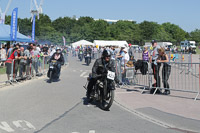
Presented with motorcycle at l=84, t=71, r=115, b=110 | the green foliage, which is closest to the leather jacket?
motorcycle at l=84, t=71, r=115, b=110

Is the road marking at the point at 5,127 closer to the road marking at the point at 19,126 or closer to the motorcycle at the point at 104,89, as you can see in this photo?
the road marking at the point at 19,126

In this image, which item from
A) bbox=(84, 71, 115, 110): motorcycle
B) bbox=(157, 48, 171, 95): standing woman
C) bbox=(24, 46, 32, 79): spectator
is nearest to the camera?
bbox=(84, 71, 115, 110): motorcycle

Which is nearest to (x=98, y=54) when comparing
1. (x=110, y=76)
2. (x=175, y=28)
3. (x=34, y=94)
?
(x=34, y=94)

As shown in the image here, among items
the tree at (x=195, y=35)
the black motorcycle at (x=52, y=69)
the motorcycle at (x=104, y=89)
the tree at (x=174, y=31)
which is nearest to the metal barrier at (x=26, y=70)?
the black motorcycle at (x=52, y=69)

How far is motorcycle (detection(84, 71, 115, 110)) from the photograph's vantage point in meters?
7.52

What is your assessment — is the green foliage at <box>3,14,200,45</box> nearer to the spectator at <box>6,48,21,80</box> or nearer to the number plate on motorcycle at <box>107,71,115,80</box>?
the spectator at <box>6,48,21,80</box>

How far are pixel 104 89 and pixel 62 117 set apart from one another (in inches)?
59.8

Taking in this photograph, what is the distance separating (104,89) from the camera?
24.9 feet

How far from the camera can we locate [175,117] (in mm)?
6918

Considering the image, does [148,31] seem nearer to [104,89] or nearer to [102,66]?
[102,66]

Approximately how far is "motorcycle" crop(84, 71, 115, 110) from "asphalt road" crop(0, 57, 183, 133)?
288 mm

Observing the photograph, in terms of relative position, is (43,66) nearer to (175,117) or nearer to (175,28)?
(175,117)

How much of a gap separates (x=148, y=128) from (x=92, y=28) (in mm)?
96855

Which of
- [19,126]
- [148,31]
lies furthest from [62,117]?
[148,31]
